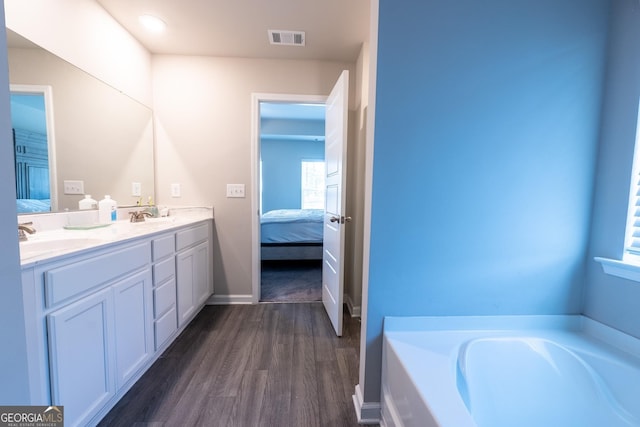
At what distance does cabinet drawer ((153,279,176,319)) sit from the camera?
1.60 meters

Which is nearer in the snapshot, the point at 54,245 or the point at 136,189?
the point at 54,245

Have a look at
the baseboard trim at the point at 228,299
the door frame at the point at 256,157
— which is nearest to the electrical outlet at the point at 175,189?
the door frame at the point at 256,157

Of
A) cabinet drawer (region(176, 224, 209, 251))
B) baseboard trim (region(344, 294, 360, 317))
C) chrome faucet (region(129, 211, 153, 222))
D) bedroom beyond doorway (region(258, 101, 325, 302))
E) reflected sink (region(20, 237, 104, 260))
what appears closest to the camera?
reflected sink (region(20, 237, 104, 260))

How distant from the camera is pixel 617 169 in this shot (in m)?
1.16

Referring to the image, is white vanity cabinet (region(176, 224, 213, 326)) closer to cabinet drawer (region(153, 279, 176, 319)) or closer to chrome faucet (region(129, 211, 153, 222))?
cabinet drawer (region(153, 279, 176, 319))

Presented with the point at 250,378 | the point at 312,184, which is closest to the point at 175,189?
the point at 250,378

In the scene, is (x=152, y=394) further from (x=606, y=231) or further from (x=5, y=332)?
(x=606, y=231)

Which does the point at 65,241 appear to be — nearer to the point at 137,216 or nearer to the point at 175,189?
the point at 137,216

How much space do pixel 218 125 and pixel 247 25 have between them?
2.88 ft

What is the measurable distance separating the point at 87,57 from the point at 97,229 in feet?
3.87

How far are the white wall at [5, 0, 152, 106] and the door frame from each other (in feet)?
3.22

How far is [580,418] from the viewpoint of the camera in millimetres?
1022
